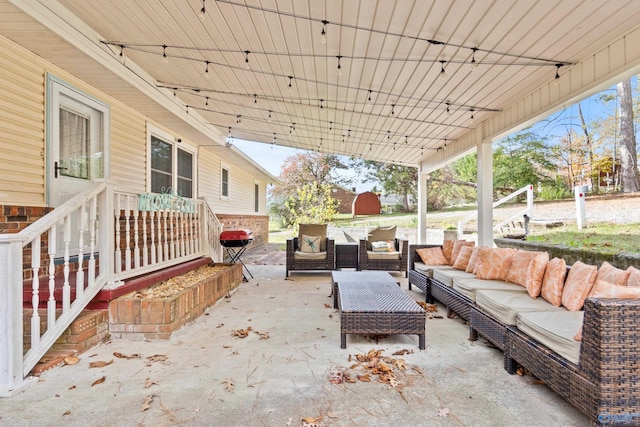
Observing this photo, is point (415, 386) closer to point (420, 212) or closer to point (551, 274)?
point (551, 274)

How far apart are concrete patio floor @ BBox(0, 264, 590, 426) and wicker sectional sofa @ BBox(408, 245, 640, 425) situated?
0.19 metres

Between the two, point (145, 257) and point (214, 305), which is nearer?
point (145, 257)

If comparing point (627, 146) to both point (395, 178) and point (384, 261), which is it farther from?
point (395, 178)

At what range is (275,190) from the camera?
76.7ft

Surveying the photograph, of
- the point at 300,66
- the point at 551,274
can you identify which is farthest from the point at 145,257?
the point at 551,274

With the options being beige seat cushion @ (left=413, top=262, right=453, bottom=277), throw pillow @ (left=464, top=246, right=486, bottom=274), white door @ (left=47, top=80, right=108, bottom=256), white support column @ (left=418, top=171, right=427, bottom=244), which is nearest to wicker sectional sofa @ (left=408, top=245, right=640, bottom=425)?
throw pillow @ (left=464, top=246, right=486, bottom=274)

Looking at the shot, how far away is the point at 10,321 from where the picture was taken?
88.2 inches

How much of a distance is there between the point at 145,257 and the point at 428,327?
3.22 m

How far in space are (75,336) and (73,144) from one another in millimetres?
2504

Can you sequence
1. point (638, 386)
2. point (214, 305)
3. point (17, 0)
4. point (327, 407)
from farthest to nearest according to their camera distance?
point (214, 305) < point (17, 0) < point (327, 407) < point (638, 386)

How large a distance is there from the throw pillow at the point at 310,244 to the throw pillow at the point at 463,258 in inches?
123

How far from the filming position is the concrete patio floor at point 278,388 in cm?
195

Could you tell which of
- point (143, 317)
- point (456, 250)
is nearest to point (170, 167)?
point (143, 317)

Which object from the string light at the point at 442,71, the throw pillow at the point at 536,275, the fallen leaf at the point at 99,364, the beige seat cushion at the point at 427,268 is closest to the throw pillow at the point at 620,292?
the throw pillow at the point at 536,275
